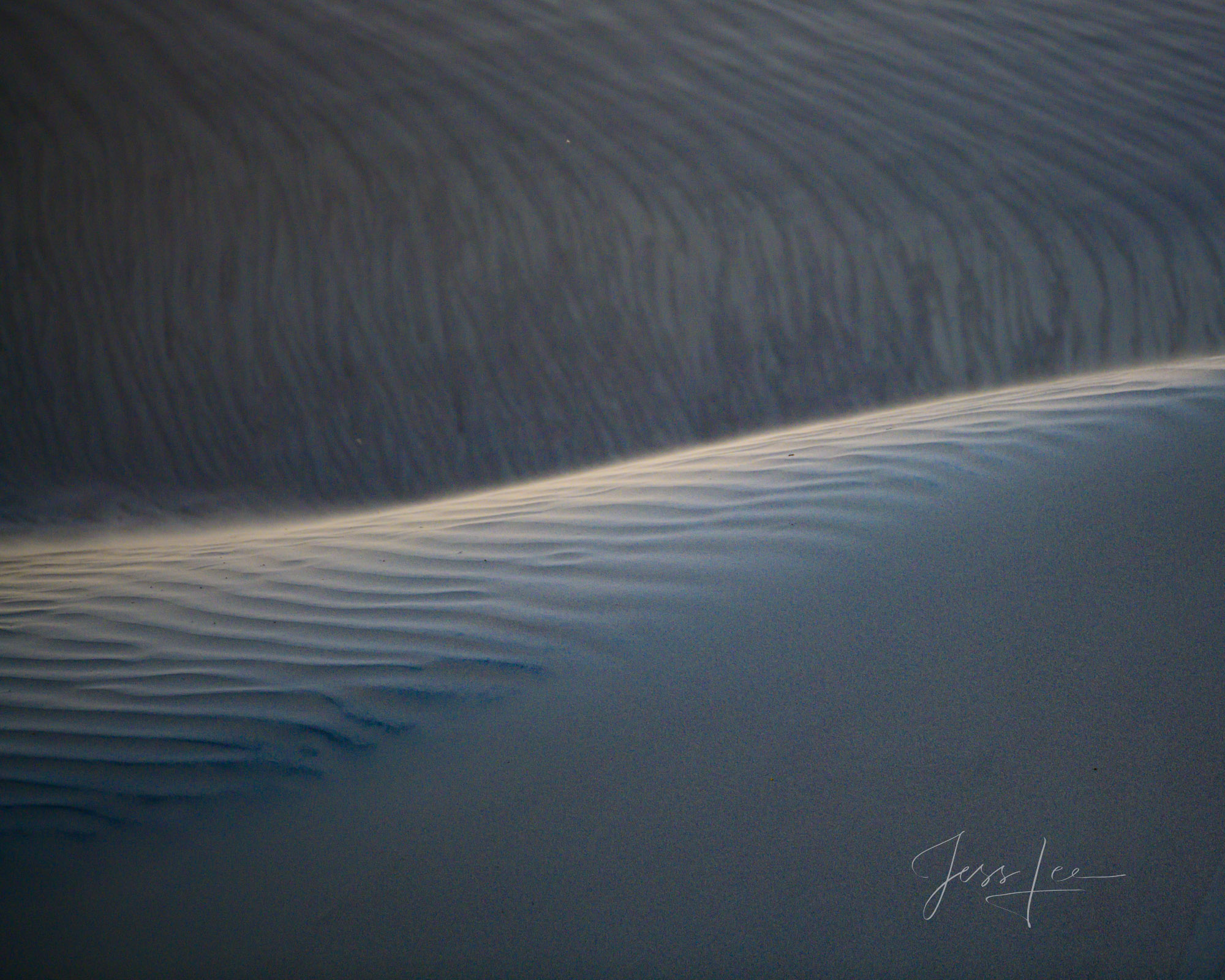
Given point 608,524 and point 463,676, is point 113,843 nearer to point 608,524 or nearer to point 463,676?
point 463,676

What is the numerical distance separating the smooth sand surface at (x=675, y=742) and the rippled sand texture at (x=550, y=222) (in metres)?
2.70

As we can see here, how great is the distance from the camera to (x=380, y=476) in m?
5.11

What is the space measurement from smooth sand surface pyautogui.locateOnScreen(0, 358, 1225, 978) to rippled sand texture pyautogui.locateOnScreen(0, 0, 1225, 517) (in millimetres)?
2702
